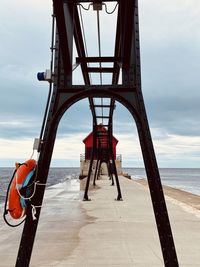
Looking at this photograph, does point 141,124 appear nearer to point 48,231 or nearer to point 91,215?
point 48,231

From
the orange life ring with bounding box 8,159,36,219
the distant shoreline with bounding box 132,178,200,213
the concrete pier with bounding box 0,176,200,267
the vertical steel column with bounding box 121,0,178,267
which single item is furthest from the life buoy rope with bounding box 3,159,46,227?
the distant shoreline with bounding box 132,178,200,213

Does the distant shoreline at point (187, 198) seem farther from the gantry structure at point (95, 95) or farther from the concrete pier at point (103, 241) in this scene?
the gantry structure at point (95, 95)

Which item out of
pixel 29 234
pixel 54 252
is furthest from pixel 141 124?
Answer: pixel 54 252

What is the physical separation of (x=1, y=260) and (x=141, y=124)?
3931mm

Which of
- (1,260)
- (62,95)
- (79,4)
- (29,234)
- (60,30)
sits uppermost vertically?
(79,4)

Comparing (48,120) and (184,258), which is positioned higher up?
(48,120)

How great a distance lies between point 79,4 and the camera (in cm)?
543

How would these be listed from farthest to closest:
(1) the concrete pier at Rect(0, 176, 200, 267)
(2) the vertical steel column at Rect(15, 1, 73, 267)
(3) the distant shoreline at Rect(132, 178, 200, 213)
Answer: (3) the distant shoreline at Rect(132, 178, 200, 213)
(1) the concrete pier at Rect(0, 176, 200, 267)
(2) the vertical steel column at Rect(15, 1, 73, 267)

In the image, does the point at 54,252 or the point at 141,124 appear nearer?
the point at 141,124

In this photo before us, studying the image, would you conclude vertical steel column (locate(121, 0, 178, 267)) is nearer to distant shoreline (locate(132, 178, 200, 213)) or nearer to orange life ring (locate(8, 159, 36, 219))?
orange life ring (locate(8, 159, 36, 219))

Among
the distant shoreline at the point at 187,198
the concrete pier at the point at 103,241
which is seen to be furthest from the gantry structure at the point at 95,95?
the distant shoreline at the point at 187,198

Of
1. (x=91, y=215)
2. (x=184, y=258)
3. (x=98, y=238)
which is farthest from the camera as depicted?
(x=91, y=215)

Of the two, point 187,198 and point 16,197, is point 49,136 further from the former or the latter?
point 187,198

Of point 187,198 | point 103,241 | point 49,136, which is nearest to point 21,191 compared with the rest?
point 49,136
